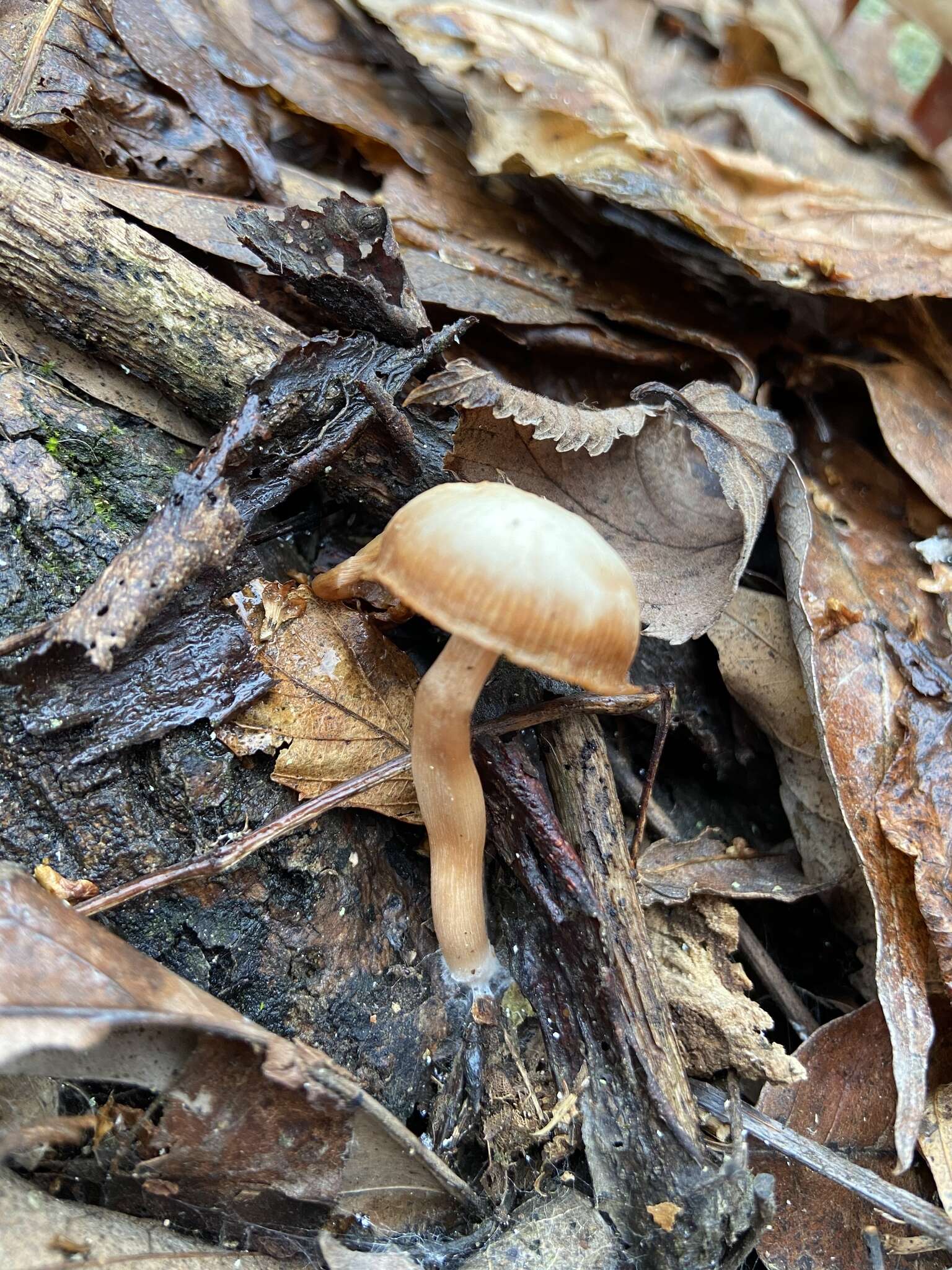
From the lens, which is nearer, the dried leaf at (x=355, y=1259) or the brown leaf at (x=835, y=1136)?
the dried leaf at (x=355, y=1259)

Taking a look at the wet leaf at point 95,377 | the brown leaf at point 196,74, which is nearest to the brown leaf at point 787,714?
the wet leaf at point 95,377

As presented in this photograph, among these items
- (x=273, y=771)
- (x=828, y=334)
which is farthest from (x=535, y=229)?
(x=273, y=771)

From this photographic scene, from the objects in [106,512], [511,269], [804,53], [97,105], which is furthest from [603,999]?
[804,53]

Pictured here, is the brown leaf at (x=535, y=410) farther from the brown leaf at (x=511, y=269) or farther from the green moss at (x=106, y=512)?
the green moss at (x=106, y=512)

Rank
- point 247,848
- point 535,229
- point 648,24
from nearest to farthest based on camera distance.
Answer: point 247,848, point 535,229, point 648,24

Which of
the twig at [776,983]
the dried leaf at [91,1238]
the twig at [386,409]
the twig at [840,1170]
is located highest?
the twig at [386,409]

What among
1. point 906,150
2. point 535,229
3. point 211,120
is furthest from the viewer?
point 906,150

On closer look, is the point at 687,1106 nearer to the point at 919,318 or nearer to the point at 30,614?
the point at 30,614
